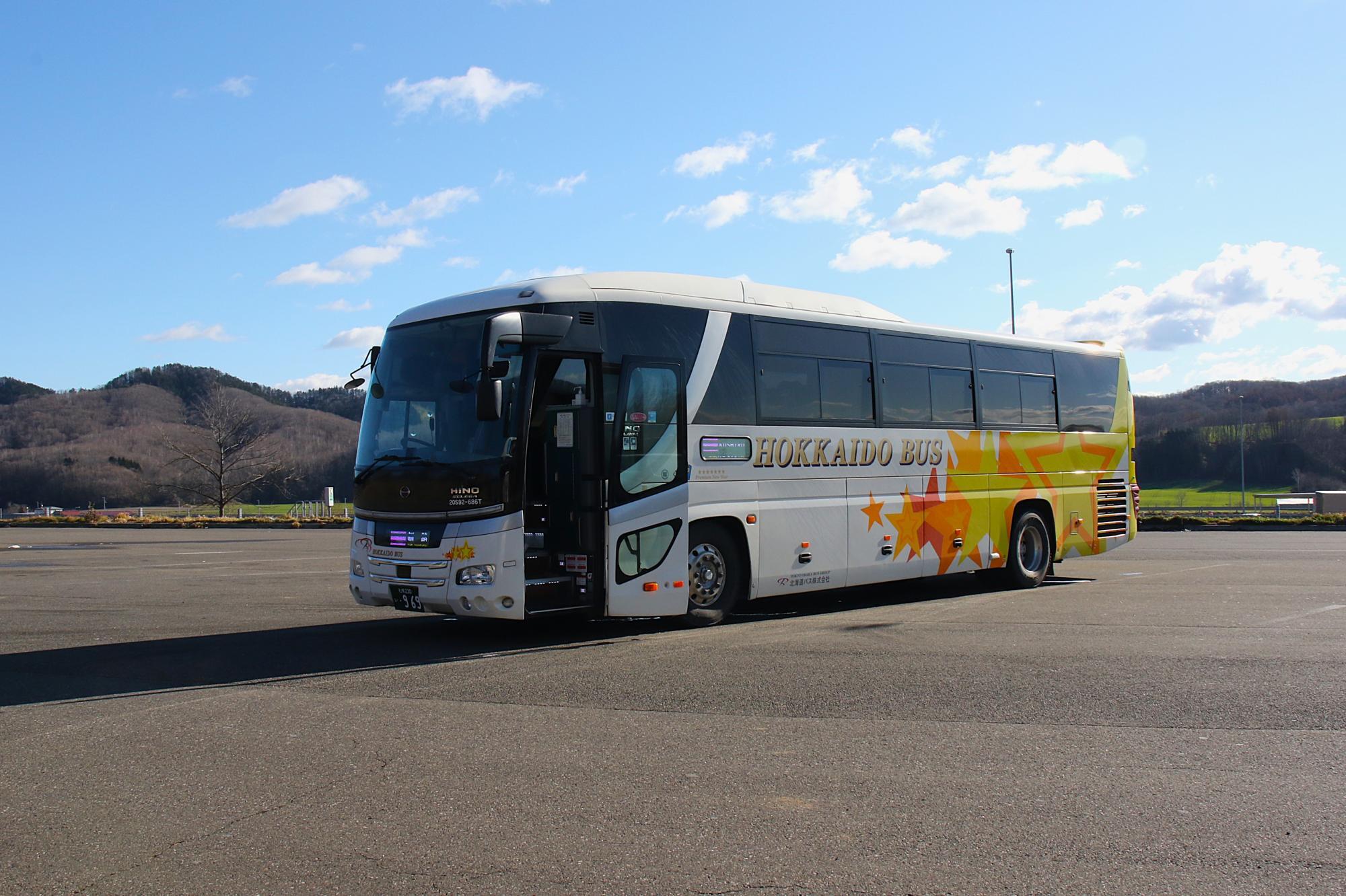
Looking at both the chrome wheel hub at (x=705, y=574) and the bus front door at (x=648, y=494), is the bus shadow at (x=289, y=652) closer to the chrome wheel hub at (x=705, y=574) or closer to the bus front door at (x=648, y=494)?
the chrome wheel hub at (x=705, y=574)

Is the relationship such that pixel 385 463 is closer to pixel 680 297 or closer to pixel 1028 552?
pixel 680 297

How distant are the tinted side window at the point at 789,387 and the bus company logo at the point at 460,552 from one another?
3.76 m

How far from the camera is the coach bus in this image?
1005 cm

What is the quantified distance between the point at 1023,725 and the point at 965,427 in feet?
27.5

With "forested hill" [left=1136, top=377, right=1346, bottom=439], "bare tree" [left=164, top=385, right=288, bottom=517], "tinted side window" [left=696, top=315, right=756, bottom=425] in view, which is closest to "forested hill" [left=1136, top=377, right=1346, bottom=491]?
"forested hill" [left=1136, top=377, right=1346, bottom=439]

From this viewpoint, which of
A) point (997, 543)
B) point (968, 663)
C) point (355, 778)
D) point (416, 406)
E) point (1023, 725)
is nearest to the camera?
point (355, 778)

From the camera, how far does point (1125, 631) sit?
10.6 metres

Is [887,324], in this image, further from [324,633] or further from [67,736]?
[67,736]

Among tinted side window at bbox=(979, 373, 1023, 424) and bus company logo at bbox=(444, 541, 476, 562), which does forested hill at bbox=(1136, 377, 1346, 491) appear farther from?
bus company logo at bbox=(444, 541, 476, 562)

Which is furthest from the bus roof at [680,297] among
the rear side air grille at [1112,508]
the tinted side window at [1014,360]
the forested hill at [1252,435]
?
the forested hill at [1252,435]

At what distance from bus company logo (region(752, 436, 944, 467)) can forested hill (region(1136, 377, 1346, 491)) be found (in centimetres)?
9838

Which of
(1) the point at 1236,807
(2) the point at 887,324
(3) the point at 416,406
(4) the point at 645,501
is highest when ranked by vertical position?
(2) the point at 887,324

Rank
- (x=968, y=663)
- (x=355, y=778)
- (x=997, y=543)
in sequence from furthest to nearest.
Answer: (x=997, y=543), (x=968, y=663), (x=355, y=778)

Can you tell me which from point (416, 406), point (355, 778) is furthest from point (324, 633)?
point (355, 778)
